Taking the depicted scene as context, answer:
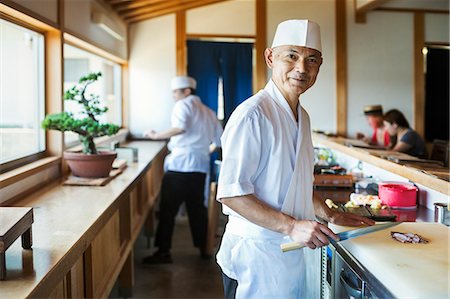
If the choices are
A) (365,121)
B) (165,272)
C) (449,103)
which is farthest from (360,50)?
(165,272)

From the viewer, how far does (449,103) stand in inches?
245

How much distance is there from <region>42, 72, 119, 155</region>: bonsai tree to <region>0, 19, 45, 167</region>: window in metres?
0.22

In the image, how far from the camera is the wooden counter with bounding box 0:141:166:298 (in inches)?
55.4

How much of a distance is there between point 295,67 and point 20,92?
1.95 metres

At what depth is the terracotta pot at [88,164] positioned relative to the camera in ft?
9.47

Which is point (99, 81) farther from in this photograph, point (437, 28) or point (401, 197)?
point (437, 28)

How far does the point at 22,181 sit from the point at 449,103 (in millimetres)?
5412

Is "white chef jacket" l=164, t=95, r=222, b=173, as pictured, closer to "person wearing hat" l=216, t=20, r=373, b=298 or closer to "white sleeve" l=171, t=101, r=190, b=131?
"white sleeve" l=171, t=101, r=190, b=131

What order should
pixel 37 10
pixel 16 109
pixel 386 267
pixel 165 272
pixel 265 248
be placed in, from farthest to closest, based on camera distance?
pixel 165 272, pixel 16 109, pixel 37 10, pixel 265 248, pixel 386 267

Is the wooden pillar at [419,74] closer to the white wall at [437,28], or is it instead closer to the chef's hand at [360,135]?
the white wall at [437,28]

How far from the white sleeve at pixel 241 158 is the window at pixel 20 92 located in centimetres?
142

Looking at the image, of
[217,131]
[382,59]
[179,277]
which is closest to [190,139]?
[217,131]

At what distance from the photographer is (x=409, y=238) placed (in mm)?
1592

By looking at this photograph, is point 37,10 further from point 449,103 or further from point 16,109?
point 449,103
